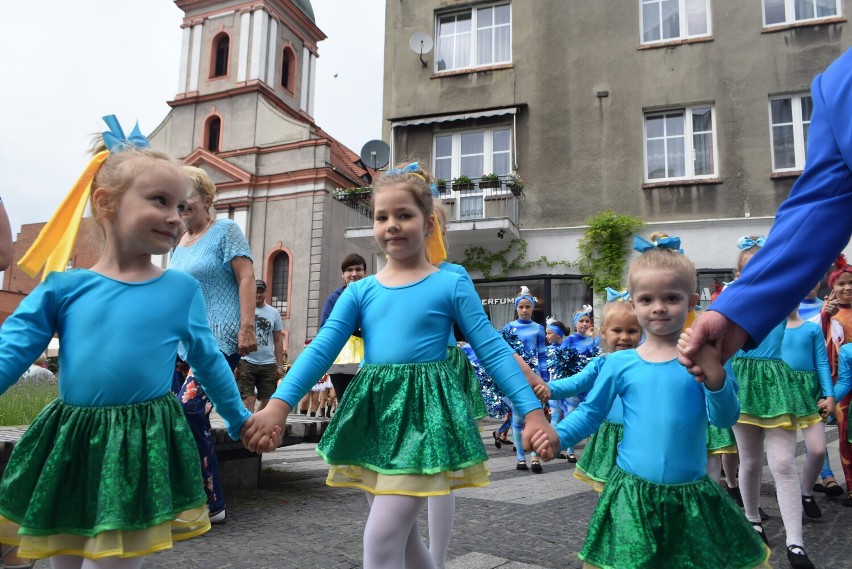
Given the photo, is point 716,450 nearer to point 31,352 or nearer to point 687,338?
point 687,338

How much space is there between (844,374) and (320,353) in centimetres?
490

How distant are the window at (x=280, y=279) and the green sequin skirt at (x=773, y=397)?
23.2 metres

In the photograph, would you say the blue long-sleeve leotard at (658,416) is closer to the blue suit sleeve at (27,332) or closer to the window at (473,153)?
the blue suit sleeve at (27,332)

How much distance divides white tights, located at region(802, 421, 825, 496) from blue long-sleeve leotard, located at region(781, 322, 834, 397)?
0.27 meters

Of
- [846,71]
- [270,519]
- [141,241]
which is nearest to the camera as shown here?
[846,71]

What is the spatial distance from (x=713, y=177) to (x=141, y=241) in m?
14.7

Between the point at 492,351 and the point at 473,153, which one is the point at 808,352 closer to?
the point at 492,351

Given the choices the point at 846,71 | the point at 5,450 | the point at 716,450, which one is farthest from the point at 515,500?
the point at 846,71

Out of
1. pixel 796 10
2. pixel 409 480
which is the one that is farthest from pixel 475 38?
pixel 409 480

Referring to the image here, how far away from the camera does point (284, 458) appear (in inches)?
321

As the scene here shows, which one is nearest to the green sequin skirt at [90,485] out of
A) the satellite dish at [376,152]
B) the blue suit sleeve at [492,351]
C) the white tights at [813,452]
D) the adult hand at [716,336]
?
the blue suit sleeve at [492,351]

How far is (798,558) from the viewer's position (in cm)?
357

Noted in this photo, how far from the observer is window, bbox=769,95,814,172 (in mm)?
14664

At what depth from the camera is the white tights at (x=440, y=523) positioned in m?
3.06
